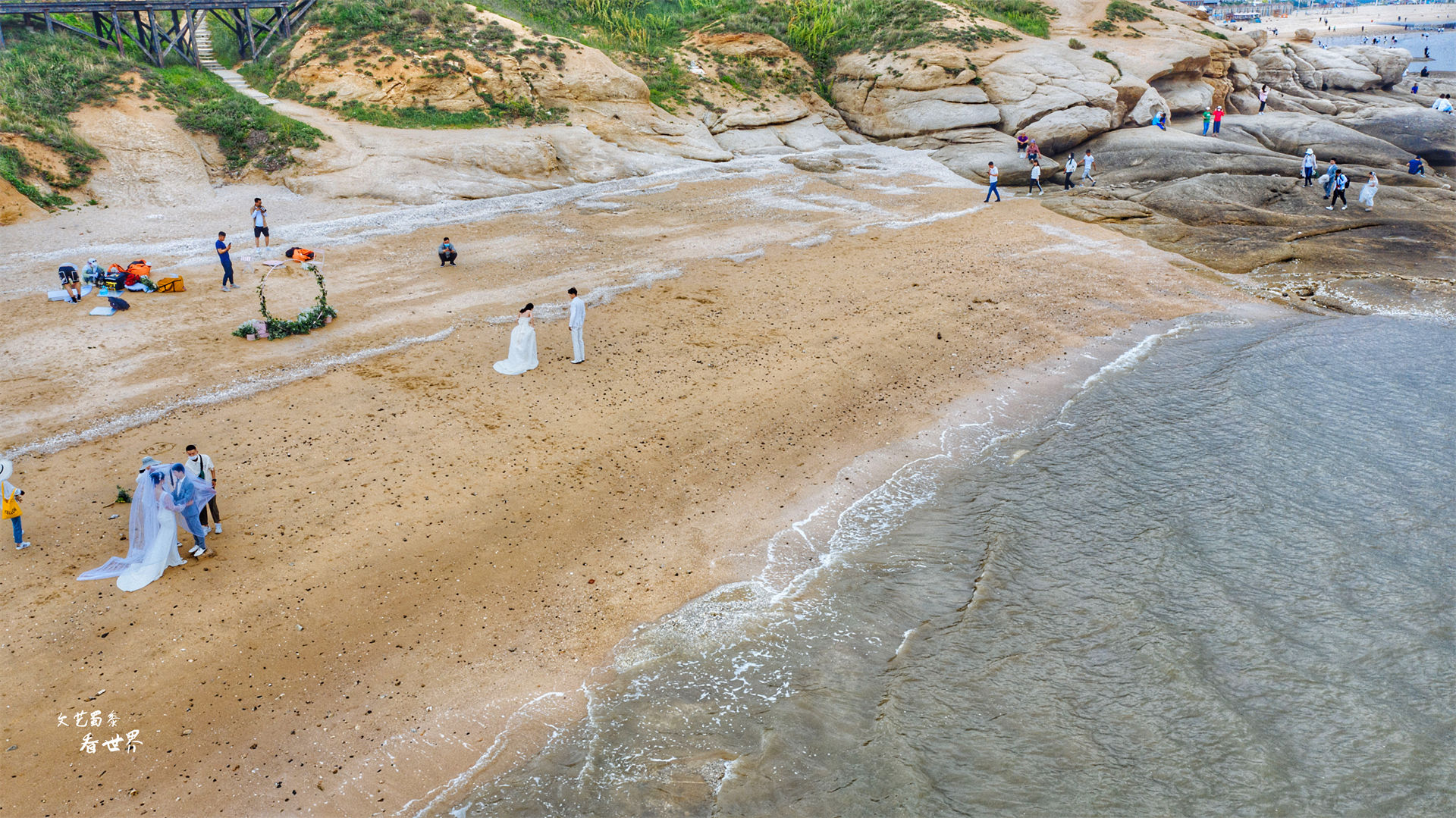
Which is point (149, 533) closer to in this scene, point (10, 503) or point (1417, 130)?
point (10, 503)

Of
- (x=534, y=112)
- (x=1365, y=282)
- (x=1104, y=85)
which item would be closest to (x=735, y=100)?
(x=534, y=112)

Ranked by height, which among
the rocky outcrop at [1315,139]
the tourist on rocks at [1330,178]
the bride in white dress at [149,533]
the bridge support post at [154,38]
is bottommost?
the bride in white dress at [149,533]

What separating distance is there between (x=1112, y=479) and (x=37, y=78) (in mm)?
33798

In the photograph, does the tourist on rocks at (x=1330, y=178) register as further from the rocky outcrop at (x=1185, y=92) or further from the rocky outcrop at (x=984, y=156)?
the rocky outcrop at (x=1185, y=92)

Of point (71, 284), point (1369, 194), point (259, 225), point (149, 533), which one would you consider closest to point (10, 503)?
point (149, 533)

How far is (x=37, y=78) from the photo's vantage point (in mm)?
26953

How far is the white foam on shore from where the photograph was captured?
13.7 meters

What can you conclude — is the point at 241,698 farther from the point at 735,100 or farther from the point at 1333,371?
the point at 735,100

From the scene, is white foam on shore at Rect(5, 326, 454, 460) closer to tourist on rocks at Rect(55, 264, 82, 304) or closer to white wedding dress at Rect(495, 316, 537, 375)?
white wedding dress at Rect(495, 316, 537, 375)

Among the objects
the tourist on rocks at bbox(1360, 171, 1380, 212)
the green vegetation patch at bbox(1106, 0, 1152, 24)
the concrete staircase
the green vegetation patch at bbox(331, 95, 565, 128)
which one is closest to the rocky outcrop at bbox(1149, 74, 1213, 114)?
the green vegetation patch at bbox(1106, 0, 1152, 24)

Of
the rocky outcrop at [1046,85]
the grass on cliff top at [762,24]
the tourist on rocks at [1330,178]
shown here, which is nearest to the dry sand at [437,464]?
the tourist on rocks at [1330,178]

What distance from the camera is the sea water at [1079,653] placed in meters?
8.43

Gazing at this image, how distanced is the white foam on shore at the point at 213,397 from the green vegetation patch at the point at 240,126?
48.0 feet

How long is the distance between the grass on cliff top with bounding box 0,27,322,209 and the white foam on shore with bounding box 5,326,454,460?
14.2m
